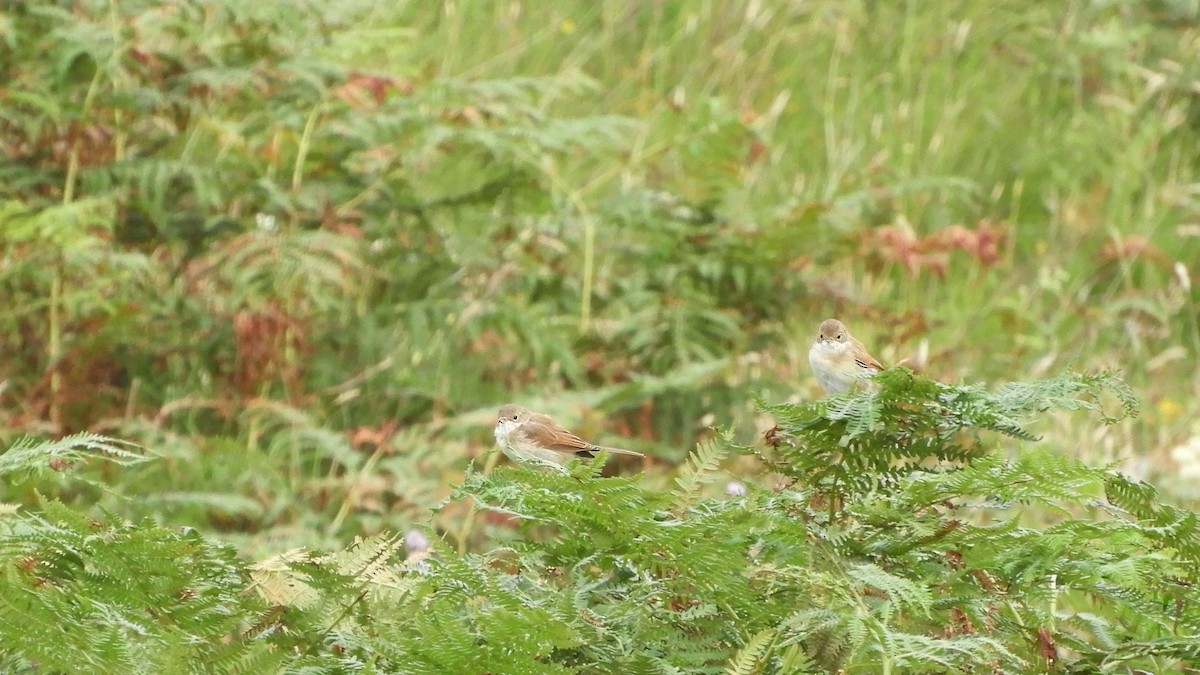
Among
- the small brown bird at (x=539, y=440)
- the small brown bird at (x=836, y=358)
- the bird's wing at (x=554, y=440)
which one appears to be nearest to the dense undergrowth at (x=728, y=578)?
the small brown bird at (x=836, y=358)

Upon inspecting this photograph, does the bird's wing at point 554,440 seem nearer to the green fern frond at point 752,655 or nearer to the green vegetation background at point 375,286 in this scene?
the green vegetation background at point 375,286

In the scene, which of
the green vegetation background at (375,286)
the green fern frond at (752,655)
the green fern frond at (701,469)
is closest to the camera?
the green fern frond at (752,655)

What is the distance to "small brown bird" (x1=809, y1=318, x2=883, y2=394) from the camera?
3.37 m

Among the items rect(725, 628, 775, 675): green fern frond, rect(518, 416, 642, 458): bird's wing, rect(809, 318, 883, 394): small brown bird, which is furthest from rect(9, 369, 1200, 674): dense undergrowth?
rect(518, 416, 642, 458): bird's wing

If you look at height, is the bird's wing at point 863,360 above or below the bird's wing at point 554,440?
above

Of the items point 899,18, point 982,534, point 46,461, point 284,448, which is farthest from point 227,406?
point 899,18

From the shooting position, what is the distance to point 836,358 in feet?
11.2

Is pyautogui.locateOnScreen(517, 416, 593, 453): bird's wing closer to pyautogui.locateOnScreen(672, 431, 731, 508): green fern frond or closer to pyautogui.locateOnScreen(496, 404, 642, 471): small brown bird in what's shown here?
pyautogui.locateOnScreen(496, 404, 642, 471): small brown bird

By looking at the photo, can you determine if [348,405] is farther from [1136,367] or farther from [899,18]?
[899,18]

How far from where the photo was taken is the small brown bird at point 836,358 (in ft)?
11.1

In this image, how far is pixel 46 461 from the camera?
1.91 meters

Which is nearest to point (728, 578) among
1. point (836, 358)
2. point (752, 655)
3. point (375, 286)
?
point (752, 655)

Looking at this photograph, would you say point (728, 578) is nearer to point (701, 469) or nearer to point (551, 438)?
point (701, 469)

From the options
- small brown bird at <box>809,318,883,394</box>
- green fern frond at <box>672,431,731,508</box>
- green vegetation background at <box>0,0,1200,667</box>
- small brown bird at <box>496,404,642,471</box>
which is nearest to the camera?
green fern frond at <box>672,431,731,508</box>
